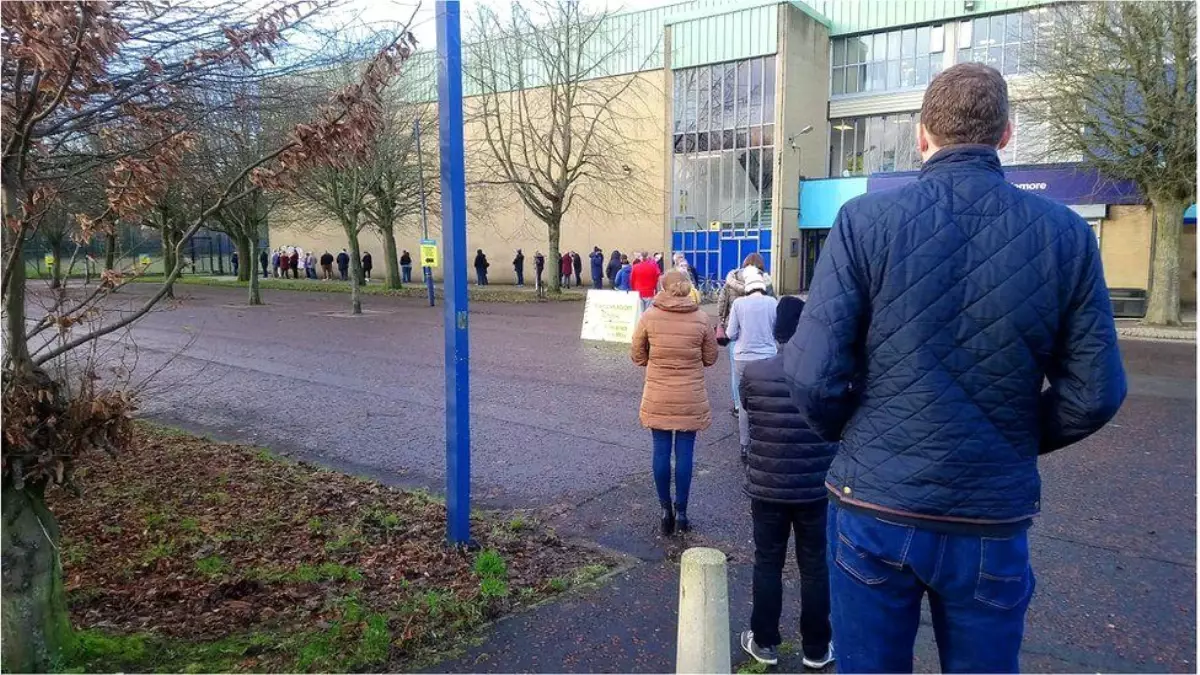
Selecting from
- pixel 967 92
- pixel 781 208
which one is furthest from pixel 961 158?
pixel 781 208

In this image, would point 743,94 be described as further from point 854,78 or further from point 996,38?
point 996,38

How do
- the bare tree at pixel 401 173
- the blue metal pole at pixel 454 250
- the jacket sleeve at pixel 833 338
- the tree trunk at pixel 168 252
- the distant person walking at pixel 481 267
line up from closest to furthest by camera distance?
the jacket sleeve at pixel 833 338 < the tree trunk at pixel 168 252 < the blue metal pole at pixel 454 250 < the bare tree at pixel 401 173 < the distant person walking at pixel 481 267

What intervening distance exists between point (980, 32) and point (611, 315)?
23590 millimetres

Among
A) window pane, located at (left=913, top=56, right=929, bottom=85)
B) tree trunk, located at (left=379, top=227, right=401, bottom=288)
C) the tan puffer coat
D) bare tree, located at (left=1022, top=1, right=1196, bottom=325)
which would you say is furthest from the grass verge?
window pane, located at (left=913, top=56, right=929, bottom=85)

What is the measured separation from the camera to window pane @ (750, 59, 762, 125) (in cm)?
3328

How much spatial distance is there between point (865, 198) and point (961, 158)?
24 cm

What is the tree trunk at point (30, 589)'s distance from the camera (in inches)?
124

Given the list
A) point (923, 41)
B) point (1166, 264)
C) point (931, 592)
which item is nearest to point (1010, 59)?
point (923, 41)

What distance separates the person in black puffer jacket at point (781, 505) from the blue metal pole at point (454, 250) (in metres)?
1.74

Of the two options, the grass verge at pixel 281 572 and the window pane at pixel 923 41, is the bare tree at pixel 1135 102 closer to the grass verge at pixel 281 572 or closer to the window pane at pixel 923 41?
the window pane at pixel 923 41

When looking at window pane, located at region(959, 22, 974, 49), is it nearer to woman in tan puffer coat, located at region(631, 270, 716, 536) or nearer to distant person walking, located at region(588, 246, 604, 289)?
A: distant person walking, located at region(588, 246, 604, 289)

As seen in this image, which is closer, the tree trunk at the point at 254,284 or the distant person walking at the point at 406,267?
the tree trunk at the point at 254,284

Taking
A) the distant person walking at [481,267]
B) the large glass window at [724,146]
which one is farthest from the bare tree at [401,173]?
the large glass window at [724,146]

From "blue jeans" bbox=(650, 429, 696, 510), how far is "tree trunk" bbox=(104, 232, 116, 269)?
325 centimetres
